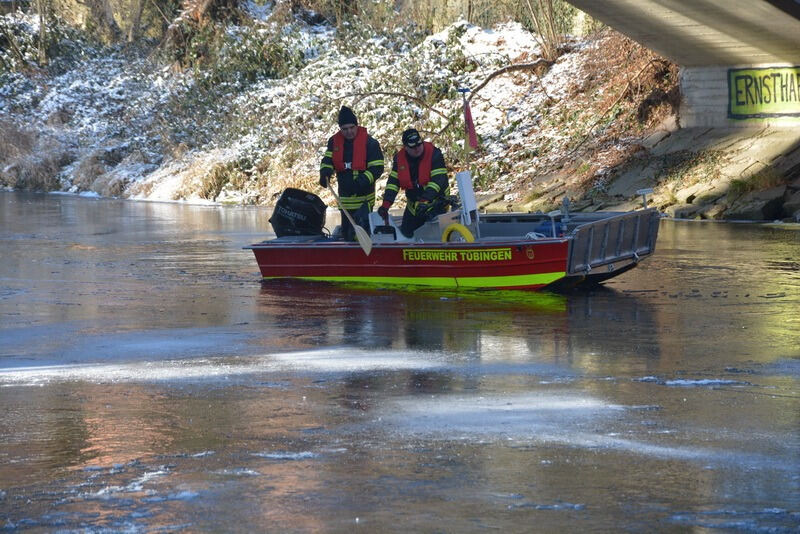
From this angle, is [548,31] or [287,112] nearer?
[548,31]

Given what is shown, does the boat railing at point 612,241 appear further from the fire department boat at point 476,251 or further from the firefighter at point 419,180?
the firefighter at point 419,180

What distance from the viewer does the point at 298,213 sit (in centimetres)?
1703

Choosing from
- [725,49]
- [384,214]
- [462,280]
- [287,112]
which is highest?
[725,49]

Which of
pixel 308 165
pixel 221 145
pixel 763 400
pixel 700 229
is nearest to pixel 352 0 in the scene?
pixel 221 145

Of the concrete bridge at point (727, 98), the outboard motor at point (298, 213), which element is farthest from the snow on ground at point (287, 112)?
the outboard motor at point (298, 213)

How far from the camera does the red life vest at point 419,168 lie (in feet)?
51.4

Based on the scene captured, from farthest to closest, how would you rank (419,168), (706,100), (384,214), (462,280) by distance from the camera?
(706,100) < (384,214) < (419,168) < (462,280)

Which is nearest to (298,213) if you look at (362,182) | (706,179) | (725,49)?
(362,182)

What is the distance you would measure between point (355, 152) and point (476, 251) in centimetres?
263

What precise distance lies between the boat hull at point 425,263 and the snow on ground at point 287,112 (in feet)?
50.3

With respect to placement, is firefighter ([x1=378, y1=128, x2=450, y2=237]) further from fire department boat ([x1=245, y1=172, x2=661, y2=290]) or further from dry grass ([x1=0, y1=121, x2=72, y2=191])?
dry grass ([x1=0, y1=121, x2=72, y2=191])

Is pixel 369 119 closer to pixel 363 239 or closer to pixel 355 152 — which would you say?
pixel 355 152

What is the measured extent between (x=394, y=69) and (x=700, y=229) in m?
16.4

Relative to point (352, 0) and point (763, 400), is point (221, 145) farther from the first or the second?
point (763, 400)
